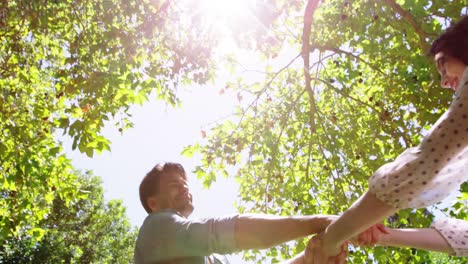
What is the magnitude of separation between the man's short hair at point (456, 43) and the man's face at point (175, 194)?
5.52ft

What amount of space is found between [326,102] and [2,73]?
6.71m

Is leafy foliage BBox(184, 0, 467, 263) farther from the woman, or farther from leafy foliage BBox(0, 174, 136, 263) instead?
leafy foliage BBox(0, 174, 136, 263)

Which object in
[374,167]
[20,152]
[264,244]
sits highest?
[20,152]

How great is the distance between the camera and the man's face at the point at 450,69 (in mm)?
1896

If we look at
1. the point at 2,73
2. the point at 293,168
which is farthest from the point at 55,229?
the point at 293,168

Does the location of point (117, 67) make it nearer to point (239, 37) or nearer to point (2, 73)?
point (239, 37)

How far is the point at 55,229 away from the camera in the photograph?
22.7m

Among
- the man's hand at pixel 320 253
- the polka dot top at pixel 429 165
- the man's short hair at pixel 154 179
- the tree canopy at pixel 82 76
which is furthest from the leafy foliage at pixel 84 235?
the polka dot top at pixel 429 165

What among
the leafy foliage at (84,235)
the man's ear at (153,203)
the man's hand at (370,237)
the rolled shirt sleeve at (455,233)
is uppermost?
the leafy foliage at (84,235)

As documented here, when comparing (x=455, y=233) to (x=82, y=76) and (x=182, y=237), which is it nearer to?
Answer: (x=182, y=237)

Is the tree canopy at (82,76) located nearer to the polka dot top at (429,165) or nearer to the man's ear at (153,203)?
the man's ear at (153,203)

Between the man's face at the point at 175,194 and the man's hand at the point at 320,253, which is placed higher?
the man's face at the point at 175,194

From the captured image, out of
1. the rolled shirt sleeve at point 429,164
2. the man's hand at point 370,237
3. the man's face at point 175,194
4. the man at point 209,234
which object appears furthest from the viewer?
the man's face at point 175,194

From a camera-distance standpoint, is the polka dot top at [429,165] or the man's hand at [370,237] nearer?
the polka dot top at [429,165]
